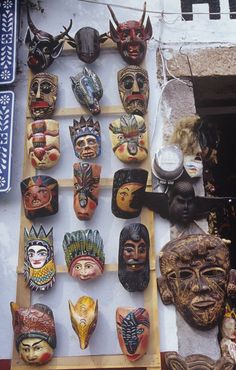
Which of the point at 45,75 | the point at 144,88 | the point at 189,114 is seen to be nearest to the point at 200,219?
the point at 189,114

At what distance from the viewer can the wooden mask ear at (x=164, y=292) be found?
8.85 feet

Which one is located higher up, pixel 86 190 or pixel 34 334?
pixel 86 190

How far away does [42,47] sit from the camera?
10.0ft

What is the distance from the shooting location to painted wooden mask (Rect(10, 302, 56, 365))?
8.49 ft

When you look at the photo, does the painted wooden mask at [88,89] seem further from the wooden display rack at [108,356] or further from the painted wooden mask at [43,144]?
the wooden display rack at [108,356]

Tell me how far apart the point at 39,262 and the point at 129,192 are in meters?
0.57

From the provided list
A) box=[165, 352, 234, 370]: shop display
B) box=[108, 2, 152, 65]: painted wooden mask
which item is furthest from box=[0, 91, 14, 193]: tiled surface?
box=[165, 352, 234, 370]: shop display

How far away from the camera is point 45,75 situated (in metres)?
3.06

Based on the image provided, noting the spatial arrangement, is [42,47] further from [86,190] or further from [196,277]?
[196,277]

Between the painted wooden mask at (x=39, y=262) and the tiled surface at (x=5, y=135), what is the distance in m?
0.32

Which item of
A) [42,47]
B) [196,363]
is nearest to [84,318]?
[196,363]

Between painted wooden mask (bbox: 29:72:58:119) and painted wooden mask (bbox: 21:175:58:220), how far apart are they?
15.3 inches

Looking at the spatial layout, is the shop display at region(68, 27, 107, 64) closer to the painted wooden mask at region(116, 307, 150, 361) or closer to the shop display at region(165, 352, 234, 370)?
the painted wooden mask at region(116, 307, 150, 361)

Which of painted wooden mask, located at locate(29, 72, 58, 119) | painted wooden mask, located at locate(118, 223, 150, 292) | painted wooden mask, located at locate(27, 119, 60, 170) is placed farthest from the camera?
painted wooden mask, located at locate(29, 72, 58, 119)
